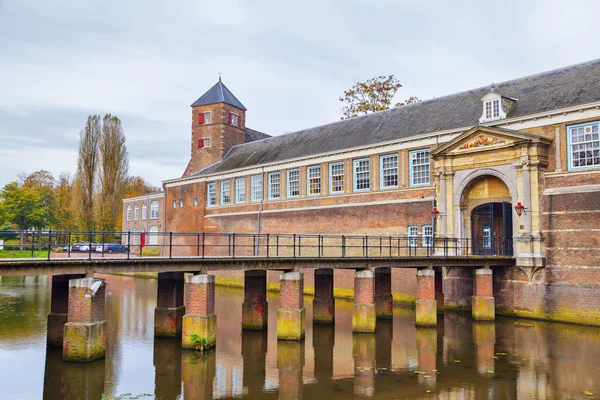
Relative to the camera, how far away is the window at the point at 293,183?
32.0 metres

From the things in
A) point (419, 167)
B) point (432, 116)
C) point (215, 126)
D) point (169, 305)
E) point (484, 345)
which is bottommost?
point (484, 345)

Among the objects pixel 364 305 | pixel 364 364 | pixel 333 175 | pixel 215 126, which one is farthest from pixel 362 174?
pixel 215 126

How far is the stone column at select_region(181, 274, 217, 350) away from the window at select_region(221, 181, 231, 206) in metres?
22.5

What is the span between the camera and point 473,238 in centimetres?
2345

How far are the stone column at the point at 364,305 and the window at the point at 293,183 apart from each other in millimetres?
14415

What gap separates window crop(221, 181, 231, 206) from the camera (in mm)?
37281

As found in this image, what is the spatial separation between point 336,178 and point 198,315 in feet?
53.7

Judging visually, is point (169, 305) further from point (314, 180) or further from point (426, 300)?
point (314, 180)

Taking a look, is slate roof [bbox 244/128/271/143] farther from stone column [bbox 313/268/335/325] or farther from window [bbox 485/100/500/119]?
stone column [bbox 313/268/335/325]

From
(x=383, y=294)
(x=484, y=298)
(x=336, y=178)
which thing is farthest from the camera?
(x=336, y=178)

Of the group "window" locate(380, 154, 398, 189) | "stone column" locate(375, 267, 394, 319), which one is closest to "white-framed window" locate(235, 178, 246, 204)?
"window" locate(380, 154, 398, 189)

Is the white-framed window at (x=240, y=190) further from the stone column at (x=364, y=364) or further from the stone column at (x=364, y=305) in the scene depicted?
the stone column at (x=364, y=364)

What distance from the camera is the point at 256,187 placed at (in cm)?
3488

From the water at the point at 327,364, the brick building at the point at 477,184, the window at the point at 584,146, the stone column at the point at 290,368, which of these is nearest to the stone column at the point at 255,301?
the water at the point at 327,364
